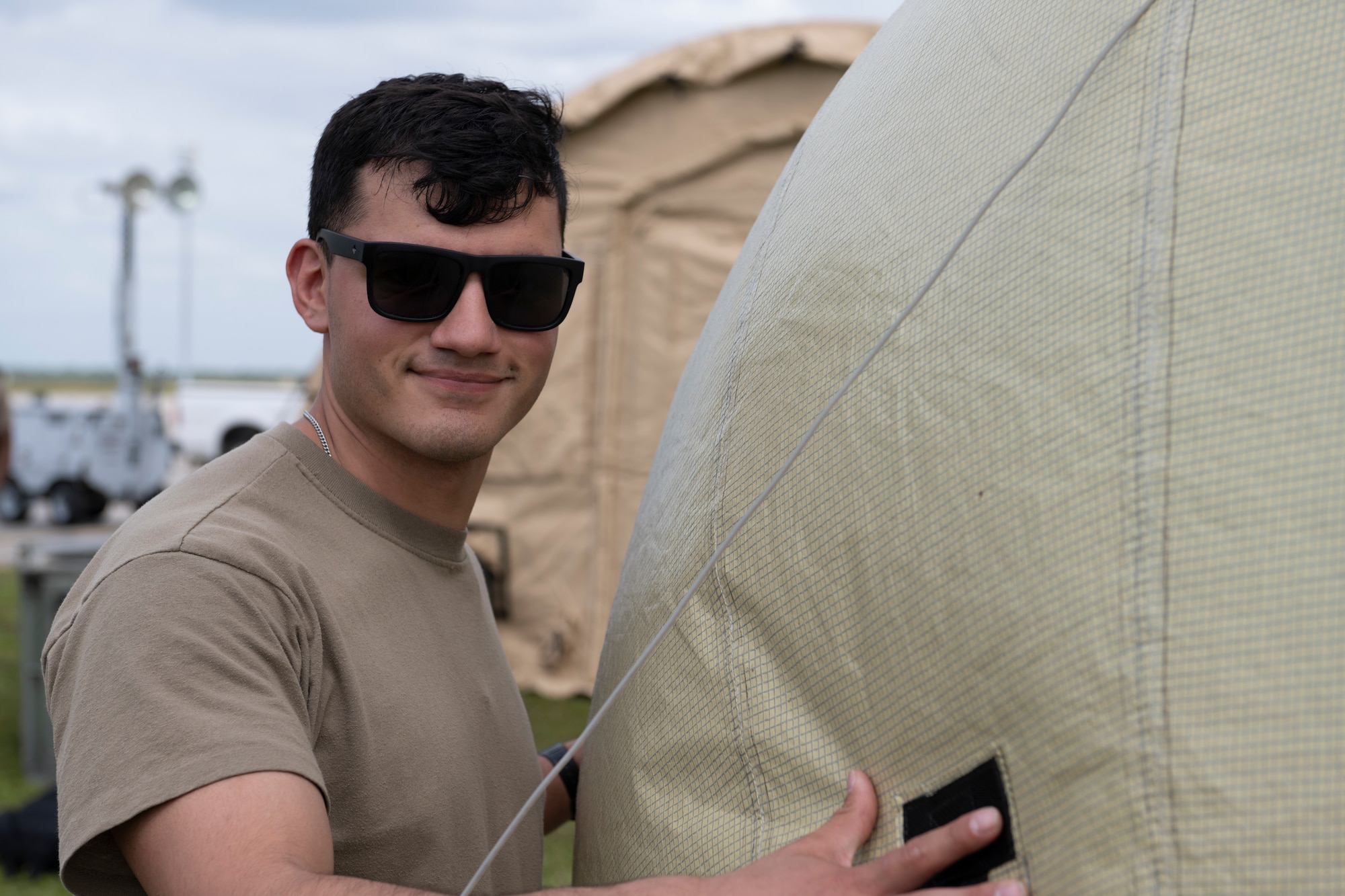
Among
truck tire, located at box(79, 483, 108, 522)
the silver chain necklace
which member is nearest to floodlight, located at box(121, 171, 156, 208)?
truck tire, located at box(79, 483, 108, 522)

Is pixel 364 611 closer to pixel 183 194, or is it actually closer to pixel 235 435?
pixel 183 194

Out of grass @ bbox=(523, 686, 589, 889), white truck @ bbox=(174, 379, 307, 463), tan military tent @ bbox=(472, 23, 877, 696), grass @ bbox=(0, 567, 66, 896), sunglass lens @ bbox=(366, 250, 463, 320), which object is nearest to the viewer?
sunglass lens @ bbox=(366, 250, 463, 320)

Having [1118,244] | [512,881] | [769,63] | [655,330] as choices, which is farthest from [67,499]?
[1118,244]

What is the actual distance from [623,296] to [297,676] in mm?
4997

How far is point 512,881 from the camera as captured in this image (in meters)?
1.56

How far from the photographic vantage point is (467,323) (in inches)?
58.3

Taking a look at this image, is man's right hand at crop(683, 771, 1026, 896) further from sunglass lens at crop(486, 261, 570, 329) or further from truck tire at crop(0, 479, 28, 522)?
truck tire at crop(0, 479, 28, 522)

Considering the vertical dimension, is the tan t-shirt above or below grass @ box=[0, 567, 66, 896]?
above

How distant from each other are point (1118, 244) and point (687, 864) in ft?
2.48

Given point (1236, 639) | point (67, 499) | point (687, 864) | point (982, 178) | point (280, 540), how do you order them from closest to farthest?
point (1236, 639), point (982, 178), point (687, 864), point (280, 540), point (67, 499)

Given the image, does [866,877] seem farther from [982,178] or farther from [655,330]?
[655,330]

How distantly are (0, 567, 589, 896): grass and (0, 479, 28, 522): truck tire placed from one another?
247 inches

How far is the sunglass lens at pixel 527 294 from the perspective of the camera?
1.50m

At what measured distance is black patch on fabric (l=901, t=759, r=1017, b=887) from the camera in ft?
3.17
